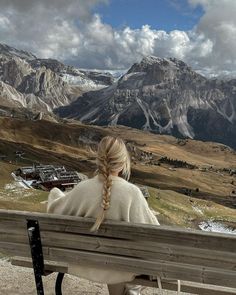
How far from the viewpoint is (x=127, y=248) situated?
332 inches

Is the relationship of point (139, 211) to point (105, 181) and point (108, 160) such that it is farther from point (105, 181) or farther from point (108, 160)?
point (108, 160)

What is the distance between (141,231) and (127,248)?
0.47m

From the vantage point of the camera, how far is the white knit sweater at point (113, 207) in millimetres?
8773

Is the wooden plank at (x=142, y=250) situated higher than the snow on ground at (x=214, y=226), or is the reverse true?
the wooden plank at (x=142, y=250)

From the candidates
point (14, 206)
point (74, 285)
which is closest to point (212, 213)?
point (14, 206)

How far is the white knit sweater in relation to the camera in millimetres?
8773

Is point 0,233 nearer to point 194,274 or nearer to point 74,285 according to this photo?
point 194,274

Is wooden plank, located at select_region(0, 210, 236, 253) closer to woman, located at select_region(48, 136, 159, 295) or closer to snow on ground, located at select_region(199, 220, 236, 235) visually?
woman, located at select_region(48, 136, 159, 295)

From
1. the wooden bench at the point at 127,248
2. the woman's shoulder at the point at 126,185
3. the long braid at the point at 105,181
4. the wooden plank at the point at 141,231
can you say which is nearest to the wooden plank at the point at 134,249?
the wooden bench at the point at 127,248

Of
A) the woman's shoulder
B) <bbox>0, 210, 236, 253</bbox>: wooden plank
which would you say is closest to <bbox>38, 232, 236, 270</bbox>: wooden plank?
<bbox>0, 210, 236, 253</bbox>: wooden plank

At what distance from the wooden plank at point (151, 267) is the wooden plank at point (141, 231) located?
426 millimetres

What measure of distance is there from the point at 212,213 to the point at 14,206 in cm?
7695

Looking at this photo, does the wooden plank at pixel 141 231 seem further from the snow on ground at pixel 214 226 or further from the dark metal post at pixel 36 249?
the snow on ground at pixel 214 226

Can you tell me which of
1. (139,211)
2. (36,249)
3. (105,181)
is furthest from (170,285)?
(36,249)
